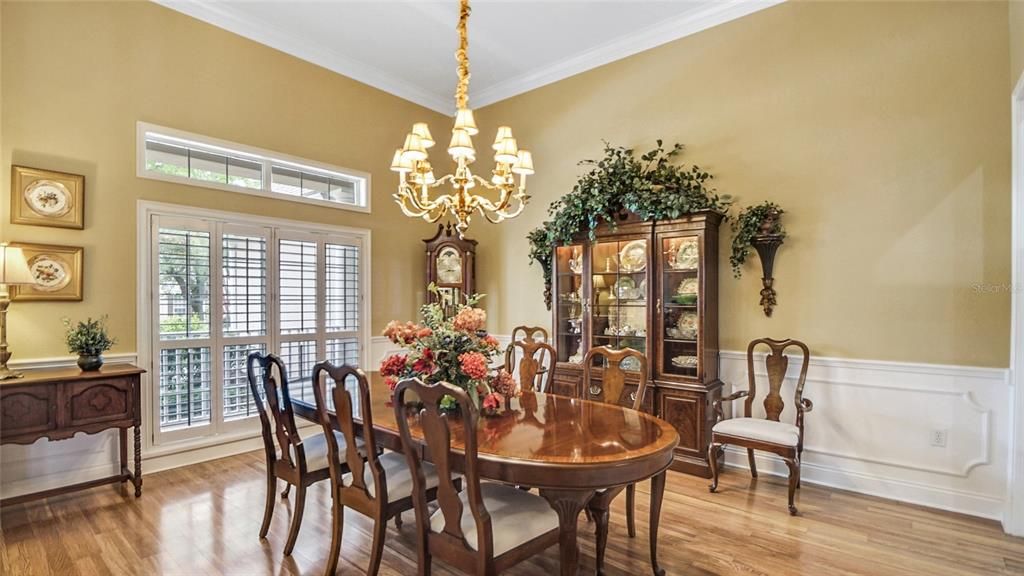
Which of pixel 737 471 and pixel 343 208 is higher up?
pixel 343 208

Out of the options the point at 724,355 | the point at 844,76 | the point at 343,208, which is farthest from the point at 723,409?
the point at 343,208

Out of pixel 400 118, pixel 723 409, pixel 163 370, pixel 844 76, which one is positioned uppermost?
pixel 400 118

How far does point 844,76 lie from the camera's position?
137 inches

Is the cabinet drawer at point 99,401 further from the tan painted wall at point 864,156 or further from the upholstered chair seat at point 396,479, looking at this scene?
the tan painted wall at point 864,156

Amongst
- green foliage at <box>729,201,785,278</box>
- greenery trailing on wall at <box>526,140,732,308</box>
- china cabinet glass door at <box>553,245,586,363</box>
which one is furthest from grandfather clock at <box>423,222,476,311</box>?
green foliage at <box>729,201,785,278</box>

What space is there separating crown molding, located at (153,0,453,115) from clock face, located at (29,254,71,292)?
2.08m

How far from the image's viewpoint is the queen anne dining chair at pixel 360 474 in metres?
2.14

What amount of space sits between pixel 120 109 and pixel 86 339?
5.53 feet

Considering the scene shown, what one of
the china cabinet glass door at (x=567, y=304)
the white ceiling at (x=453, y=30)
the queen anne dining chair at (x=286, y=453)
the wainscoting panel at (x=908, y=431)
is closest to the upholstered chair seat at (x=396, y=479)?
the queen anne dining chair at (x=286, y=453)

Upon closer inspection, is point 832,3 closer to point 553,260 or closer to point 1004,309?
point 1004,309

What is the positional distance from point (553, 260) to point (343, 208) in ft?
7.06

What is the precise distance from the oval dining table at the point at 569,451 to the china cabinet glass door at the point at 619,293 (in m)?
1.63

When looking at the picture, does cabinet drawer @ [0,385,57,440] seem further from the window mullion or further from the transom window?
the window mullion

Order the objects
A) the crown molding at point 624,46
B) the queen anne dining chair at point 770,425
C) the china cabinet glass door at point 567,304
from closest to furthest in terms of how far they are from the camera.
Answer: the queen anne dining chair at point 770,425 → the crown molding at point 624,46 → the china cabinet glass door at point 567,304
